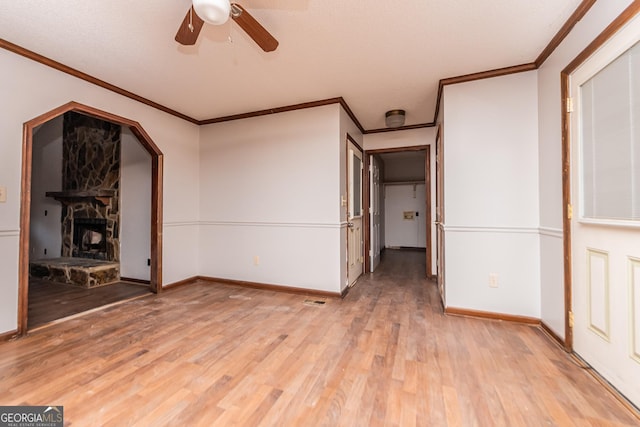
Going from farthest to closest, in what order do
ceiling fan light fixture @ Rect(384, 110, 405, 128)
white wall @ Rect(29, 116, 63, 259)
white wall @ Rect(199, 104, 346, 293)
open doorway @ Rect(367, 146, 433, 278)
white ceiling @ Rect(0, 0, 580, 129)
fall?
open doorway @ Rect(367, 146, 433, 278)
white wall @ Rect(29, 116, 63, 259)
ceiling fan light fixture @ Rect(384, 110, 405, 128)
white wall @ Rect(199, 104, 346, 293)
white ceiling @ Rect(0, 0, 580, 129)

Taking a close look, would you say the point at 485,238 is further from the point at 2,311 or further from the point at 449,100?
the point at 2,311

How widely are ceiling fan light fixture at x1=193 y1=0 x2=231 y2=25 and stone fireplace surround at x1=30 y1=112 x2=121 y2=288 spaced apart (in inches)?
146

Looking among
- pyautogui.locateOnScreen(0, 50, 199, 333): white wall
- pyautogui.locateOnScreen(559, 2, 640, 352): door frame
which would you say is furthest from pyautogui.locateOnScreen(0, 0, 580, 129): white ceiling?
pyautogui.locateOnScreen(559, 2, 640, 352): door frame

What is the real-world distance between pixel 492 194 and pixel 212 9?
2.71 metres

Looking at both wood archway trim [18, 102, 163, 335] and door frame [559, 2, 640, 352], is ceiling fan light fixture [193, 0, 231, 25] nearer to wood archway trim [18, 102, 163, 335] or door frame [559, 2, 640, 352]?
wood archway trim [18, 102, 163, 335]

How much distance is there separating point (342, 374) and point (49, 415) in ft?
5.17

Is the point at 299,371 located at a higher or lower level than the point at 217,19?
lower

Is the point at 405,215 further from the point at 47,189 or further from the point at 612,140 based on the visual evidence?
the point at 47,189

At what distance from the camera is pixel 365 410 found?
1.42m

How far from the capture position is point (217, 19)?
1449mm

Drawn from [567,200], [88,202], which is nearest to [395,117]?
[567,200]

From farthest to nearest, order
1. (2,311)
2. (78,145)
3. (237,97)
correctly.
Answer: (78,145) → (237,97) → (2,311)

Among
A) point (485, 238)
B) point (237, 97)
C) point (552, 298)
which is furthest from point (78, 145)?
point (552, 298)

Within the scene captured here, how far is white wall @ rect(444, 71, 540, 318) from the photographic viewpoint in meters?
2.51
